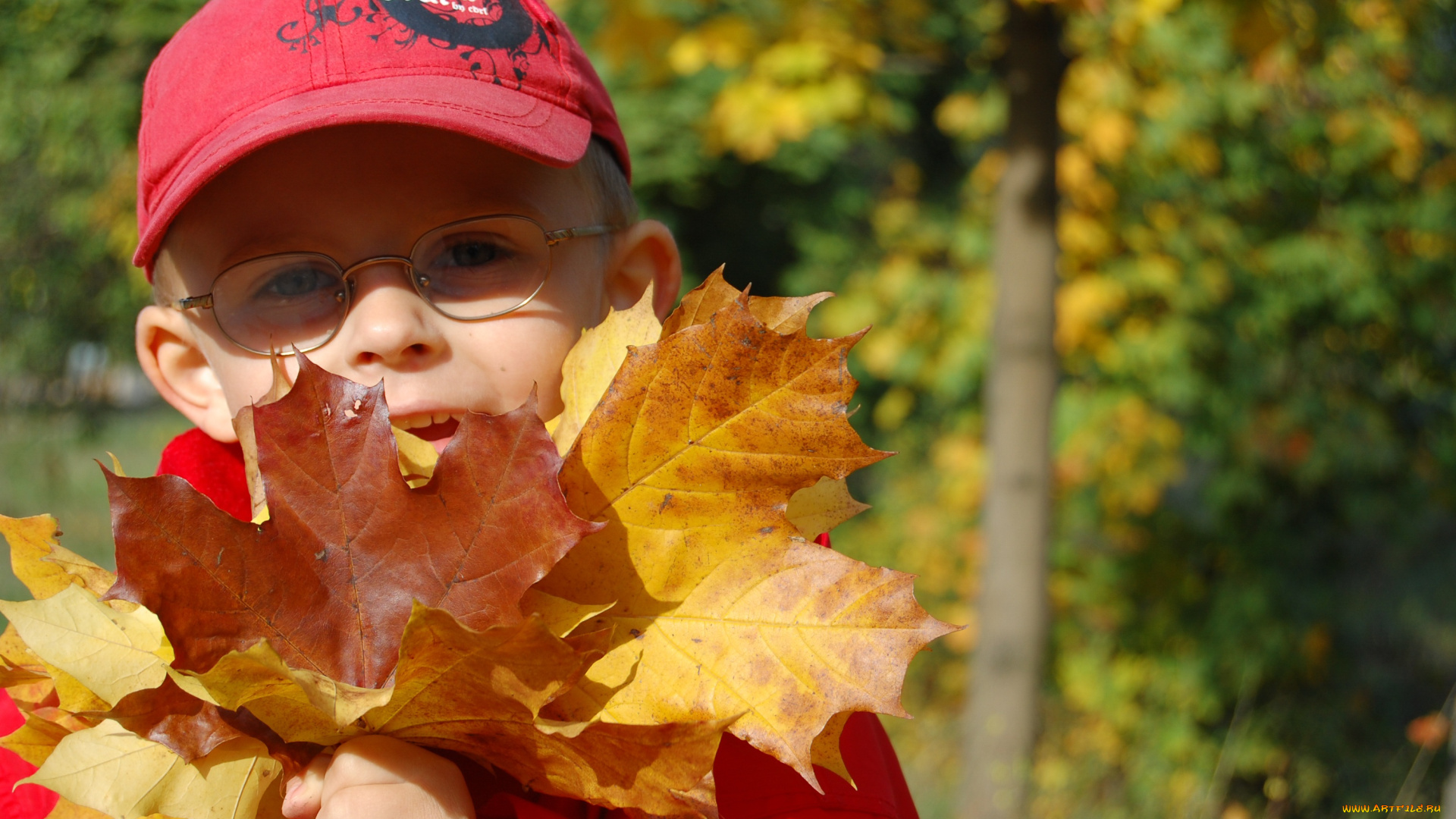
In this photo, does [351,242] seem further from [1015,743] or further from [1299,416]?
[1299,416]

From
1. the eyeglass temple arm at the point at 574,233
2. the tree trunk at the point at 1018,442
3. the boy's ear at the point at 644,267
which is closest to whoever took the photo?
the eyeglass temple arm at the point at 574,233

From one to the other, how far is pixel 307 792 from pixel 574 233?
65 cm

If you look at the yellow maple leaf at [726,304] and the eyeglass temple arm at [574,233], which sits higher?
the yellow maple leaf at [726,304]

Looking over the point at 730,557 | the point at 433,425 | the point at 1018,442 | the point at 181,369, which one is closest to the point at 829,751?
the point at 730,557

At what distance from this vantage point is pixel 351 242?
3.69 feet

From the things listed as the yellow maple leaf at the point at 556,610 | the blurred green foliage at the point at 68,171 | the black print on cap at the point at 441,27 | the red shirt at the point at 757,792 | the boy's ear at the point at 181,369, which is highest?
the black print on cap at the point at 441,27

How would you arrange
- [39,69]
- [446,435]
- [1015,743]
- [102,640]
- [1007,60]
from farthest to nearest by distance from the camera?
[39,69] → [1015,743] → [1007,60] → [446,435] → [102,640]

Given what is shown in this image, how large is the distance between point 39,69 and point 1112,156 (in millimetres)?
6497

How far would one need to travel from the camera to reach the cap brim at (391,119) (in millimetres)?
1087

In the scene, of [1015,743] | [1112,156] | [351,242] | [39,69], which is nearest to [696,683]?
[351,242]

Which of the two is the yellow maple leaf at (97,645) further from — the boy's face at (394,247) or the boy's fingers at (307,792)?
the boy's face at (394,247)

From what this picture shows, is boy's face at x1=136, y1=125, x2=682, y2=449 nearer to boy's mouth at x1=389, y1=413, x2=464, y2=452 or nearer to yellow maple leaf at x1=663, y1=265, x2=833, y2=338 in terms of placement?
boy's mouth at x1=389, y1=413, x2=464, y2=452

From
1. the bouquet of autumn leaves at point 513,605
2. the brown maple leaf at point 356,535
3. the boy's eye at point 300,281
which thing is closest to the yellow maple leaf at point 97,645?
the bouquet of autumn leaves at point 513,605

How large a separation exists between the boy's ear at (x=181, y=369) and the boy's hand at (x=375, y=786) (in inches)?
22.2
